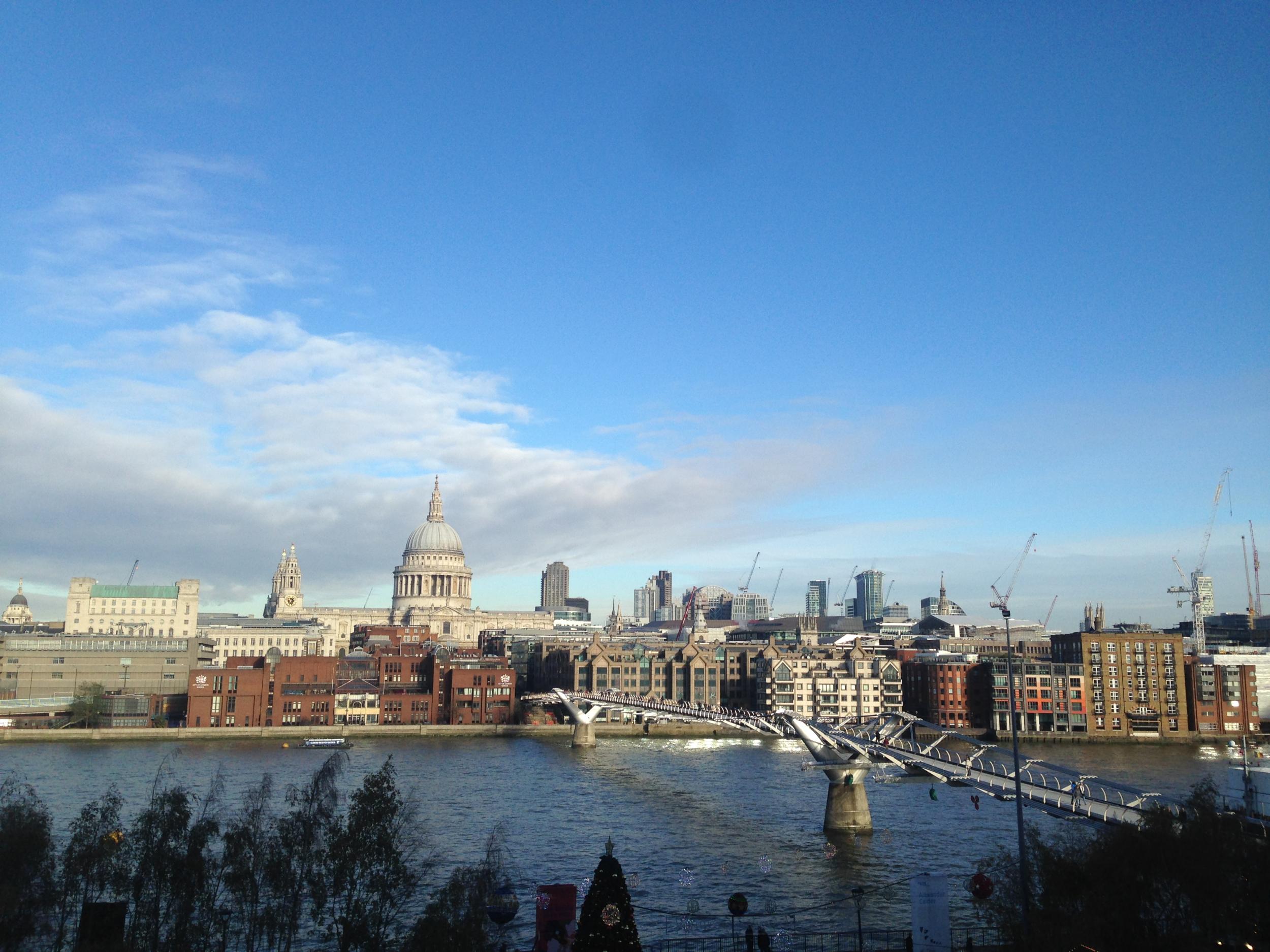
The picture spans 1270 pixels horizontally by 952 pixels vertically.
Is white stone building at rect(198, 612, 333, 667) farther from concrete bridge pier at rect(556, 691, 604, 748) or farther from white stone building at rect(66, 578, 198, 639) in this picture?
concrete bridge pier at rect(556, 691, 604, 748)

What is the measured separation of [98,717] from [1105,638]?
98009 mm

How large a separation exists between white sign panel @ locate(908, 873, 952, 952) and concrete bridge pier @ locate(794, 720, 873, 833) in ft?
67.4

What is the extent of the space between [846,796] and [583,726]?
50.4 m

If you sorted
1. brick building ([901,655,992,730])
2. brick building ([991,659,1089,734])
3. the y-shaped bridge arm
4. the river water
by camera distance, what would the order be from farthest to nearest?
brick building ([901,655,992,730]) < brick building ([991,659,1089,734]) < the y-shaped bridge arm < the river water

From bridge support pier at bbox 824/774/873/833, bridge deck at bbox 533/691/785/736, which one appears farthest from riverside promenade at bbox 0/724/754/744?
bridge support pier at bbox 824/774/873/833

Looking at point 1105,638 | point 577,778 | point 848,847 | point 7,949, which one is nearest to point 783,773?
point 577,778

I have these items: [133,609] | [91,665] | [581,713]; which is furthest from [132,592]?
[581,713]

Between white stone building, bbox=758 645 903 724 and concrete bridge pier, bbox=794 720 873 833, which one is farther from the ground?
white stone building, bbox=758 645 903 724

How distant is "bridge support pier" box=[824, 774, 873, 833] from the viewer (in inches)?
1891

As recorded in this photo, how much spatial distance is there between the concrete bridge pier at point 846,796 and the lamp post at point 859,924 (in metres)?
10.7

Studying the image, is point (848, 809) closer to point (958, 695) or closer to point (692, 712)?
point (692, 712)

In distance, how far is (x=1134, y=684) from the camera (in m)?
105

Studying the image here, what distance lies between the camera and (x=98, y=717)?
10069cm

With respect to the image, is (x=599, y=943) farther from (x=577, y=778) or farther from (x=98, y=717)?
(x=98, y=717)
